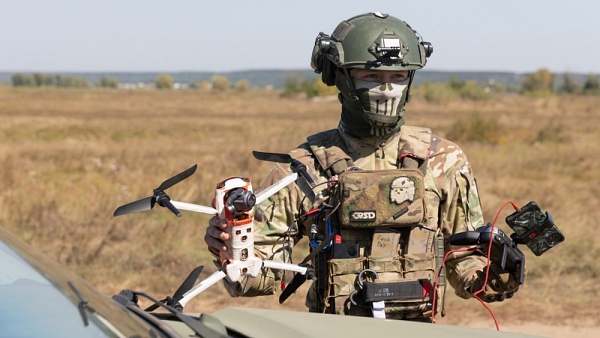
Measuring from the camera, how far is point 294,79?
239 ft

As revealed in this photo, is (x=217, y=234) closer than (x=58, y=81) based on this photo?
Yes

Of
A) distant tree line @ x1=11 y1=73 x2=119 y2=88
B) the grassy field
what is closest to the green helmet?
the grassy field

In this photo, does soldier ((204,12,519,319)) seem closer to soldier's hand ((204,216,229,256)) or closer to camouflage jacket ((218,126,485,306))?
camouflage jacket ((218,126,485,306))

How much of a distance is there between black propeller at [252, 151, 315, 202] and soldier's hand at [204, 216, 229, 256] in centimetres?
34

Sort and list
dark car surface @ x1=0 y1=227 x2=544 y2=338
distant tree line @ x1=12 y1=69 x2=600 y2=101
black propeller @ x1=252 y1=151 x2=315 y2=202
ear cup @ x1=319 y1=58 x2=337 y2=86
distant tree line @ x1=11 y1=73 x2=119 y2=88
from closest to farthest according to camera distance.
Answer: dark car surface @ x1=0 y1=227 x2=544 y2=338 < black propeller @ x1=252 y1=151 x2=315 y2=202 < ear cup @ x1=319 y1=58 x2=337 y2=86 < distant tree line @ x1=12 y1=69 x2=600 y2=101 < distant tree line @ x1=11 y1=73 x2=119 y2=88

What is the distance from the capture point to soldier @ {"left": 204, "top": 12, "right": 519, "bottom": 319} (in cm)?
330

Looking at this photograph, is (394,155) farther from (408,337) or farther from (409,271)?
(408,337)

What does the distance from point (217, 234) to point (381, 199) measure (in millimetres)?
714

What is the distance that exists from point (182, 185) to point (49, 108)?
35565 mm

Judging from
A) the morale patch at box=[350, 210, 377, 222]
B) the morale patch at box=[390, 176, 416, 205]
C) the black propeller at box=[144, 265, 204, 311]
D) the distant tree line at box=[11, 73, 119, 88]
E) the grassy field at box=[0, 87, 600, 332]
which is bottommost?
the distant tree line at box=[11, 73, 119, 88]

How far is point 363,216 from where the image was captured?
10.8ft

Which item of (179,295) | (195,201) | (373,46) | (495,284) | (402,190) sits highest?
(373,46)

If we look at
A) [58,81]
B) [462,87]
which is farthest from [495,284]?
[58,81]

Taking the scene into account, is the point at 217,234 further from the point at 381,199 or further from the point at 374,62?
the point at 374,62
